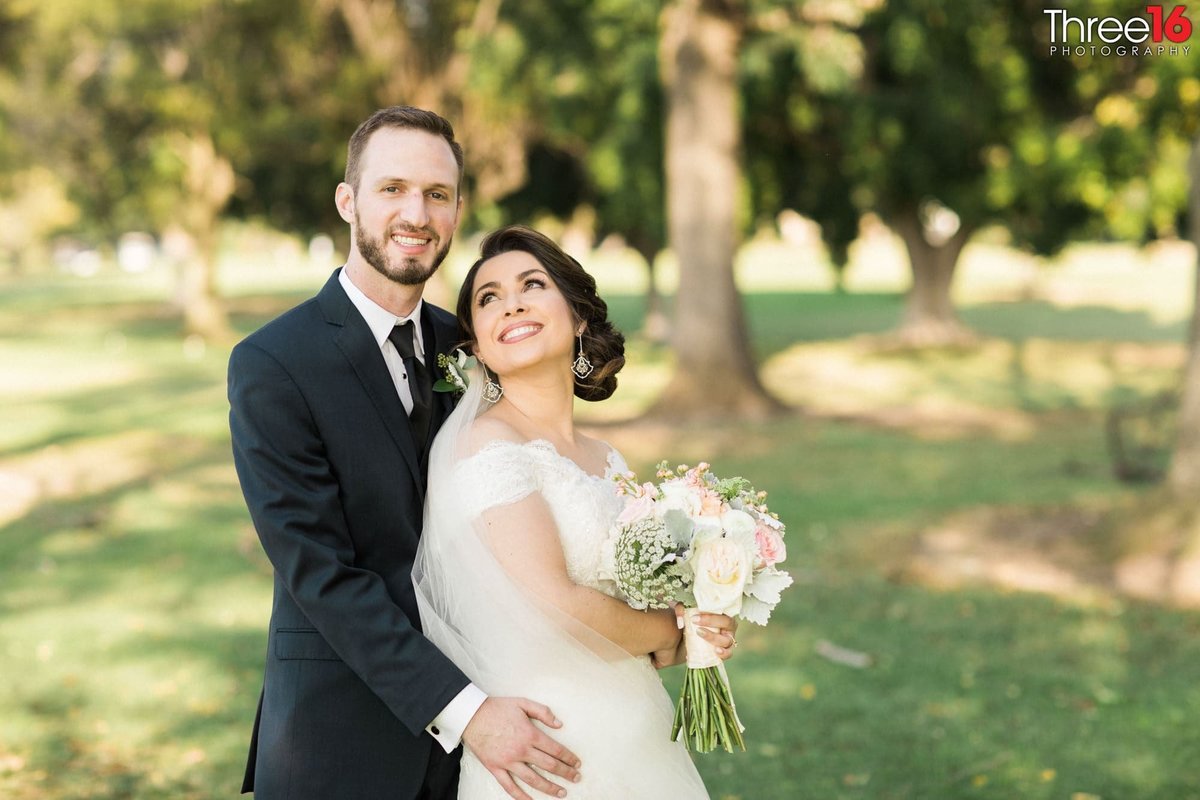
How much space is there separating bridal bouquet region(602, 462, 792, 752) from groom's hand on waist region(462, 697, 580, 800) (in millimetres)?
392

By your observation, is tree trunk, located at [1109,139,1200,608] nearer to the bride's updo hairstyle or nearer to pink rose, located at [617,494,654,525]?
the bride's updo hairstyle

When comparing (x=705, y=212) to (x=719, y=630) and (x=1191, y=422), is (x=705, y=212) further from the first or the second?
(x=719, y=630)

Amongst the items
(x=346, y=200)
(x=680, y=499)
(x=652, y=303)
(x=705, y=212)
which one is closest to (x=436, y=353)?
(x=346, y=200)

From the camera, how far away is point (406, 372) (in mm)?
3418

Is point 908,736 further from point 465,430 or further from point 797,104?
point 797,104

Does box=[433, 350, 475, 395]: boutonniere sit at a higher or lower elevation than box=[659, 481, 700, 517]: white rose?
higher

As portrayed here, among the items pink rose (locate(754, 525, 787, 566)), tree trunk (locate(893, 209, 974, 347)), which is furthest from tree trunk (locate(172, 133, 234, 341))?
pink rose (locate(754, 525, 787, 566))

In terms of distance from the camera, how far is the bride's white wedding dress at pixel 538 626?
322 centimetres

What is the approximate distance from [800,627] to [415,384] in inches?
229

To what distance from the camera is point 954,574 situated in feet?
32.2

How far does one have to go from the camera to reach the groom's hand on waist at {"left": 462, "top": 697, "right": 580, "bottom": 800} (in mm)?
3023

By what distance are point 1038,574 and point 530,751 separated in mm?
7597

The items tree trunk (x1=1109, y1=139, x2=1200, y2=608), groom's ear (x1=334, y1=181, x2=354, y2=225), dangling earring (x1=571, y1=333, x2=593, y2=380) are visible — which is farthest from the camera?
tree trunk (x1=1109, y1=139, x2=1200, y2=608)

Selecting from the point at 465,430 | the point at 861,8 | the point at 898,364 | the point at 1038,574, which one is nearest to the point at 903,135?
the point at 898,364
